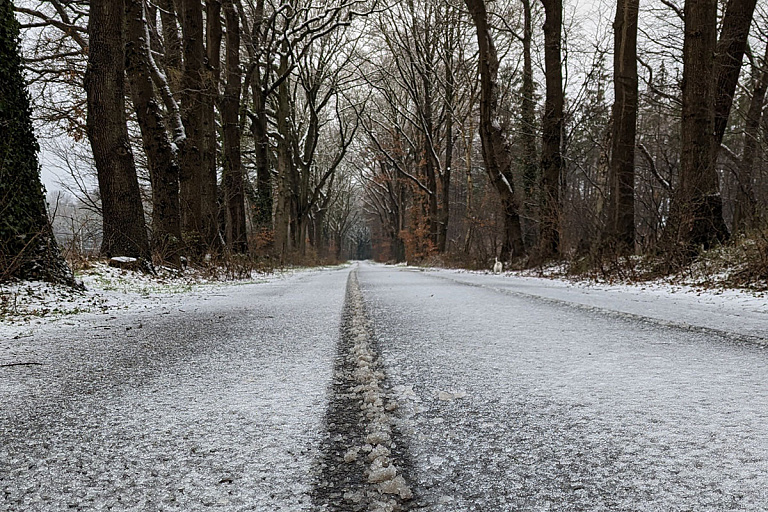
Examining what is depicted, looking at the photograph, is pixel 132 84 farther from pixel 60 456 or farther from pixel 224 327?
pixel 60 456

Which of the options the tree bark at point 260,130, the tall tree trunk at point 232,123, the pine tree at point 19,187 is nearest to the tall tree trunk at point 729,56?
the pine tree at point 19,187

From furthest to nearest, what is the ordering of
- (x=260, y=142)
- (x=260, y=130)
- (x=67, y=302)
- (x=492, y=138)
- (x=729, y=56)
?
(x=260, y=142) < (x=260, y=130) < (x=492, y=138) < (x=729, y=56) < (x=67, y=302)

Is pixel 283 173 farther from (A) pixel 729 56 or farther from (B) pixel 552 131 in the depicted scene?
(A) pixel 729 56

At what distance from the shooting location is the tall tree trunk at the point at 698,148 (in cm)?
663

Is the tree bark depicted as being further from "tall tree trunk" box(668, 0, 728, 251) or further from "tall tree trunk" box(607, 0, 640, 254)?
"tall tree trunk" box(668, 0, 728, 251)

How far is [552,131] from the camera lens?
1173cm

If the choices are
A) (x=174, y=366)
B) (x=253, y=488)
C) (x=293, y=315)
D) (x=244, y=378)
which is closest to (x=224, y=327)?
(x=293, y=315)

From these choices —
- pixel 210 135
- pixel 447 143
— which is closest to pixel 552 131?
pixel 210 135

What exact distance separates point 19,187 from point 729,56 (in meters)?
9.92

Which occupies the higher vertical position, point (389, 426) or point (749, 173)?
point (749, 173)

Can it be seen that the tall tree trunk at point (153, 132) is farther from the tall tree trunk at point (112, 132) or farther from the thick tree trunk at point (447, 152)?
the thick tree trunk at point (447, 152)

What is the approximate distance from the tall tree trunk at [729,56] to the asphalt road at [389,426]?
7618 mm

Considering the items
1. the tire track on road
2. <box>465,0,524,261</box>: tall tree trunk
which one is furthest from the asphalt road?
<box>465,0,524,261</box>: tall tree trunk

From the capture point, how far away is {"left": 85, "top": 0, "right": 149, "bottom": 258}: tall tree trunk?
5.84m
